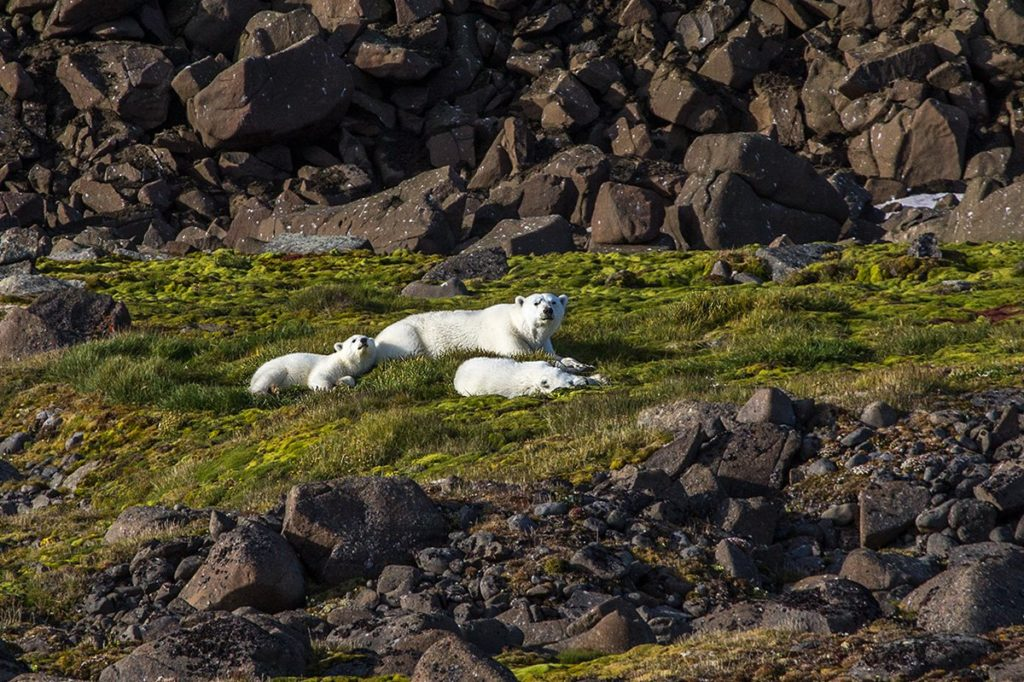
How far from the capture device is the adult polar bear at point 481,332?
18.4m

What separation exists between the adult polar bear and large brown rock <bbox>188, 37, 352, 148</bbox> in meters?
44.3

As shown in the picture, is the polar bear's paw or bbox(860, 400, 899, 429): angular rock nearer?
bbox(860, 400, 899, 429): angular rock

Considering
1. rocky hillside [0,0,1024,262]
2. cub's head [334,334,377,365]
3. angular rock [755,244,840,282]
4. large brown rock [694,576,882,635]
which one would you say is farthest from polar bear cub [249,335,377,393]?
rocky hillside [0,0,1024,262]

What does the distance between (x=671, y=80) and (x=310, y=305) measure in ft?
144

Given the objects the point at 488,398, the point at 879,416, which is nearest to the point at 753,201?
the point at 488,398

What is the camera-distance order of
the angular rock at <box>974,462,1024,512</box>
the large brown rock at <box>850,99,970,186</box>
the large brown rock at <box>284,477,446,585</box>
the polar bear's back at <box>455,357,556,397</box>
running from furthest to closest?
the large brown rock at <box>850,99,970,186</box> < the polar bear's back at <box>455,357,556,397</box> < the angular rock at <box>974,462,1024,512</box> < the large brown rock at <box>284,477,446,585</box>

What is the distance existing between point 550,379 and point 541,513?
5866 millimetres

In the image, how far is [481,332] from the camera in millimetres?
19125

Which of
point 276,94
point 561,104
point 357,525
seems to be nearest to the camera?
point 357,525

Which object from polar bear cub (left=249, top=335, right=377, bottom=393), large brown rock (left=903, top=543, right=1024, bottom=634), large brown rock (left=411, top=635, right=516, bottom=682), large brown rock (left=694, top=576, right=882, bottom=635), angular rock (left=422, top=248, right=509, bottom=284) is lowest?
angular rock (left=422, top=248, right=509, bottom=284)

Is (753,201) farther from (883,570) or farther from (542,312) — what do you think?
(883,570)

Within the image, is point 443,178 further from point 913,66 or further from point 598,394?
point 598,394

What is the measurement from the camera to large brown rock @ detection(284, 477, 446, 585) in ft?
31.8

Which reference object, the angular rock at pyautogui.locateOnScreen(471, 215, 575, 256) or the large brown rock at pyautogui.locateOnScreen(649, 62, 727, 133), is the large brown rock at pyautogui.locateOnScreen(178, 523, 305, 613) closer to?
the angular rock at pyautogui.locateOnScreen(471, 215, 575, 256)
